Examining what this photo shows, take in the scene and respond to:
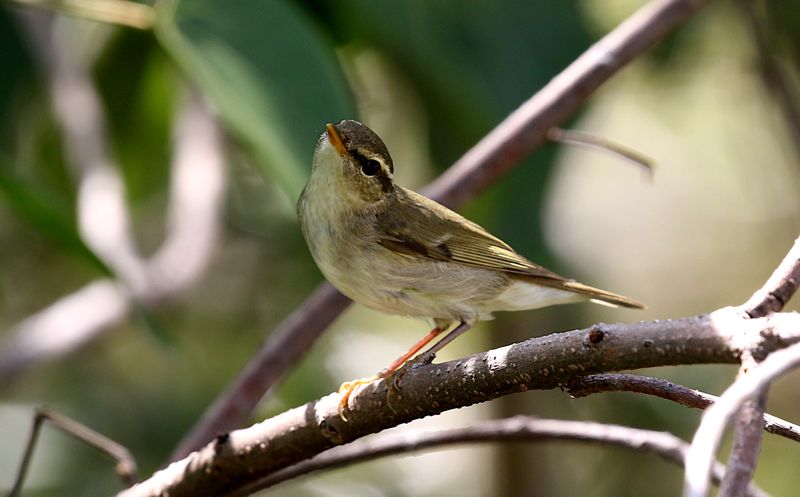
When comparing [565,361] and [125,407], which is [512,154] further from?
[125,407]

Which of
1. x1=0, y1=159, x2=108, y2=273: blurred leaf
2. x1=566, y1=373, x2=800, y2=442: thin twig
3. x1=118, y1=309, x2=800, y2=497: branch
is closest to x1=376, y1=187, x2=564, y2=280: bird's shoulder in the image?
x1=0, y1=159, x2=108, y2=273: blurred leaf

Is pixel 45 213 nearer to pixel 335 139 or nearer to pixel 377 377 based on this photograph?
pixel 335 139

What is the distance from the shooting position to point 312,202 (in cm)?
304

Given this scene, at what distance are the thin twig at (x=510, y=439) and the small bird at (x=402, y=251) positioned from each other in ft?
1.02

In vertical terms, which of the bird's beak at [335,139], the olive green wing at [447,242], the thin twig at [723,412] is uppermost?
the bird's beak at [335,139]

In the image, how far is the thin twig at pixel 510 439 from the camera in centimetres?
242

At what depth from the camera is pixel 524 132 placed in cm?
317

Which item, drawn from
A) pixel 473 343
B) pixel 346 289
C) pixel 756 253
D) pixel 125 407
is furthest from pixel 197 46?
pixel 756 253

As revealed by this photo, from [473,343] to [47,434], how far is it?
2.17 meters

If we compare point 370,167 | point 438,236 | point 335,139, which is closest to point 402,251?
point 438,236

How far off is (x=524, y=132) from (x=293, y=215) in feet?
4.98

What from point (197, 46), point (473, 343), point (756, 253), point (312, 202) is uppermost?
point (756, 253)

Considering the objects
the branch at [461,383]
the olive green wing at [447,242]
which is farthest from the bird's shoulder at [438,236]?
the branch at [461,383]

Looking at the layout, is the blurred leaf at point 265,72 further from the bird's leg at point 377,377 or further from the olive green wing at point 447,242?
the bird's leg at point 377,377
